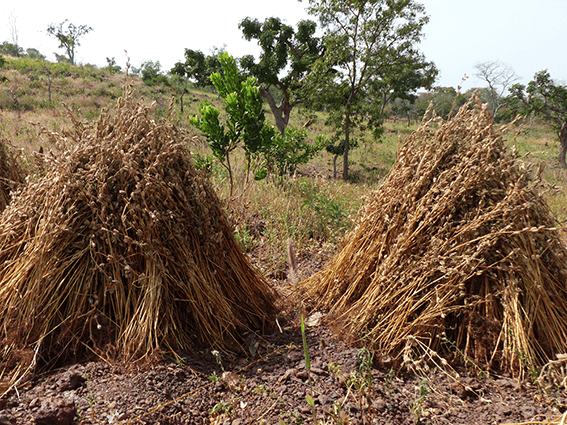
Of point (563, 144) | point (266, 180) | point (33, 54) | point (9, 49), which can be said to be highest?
point (33, 54)

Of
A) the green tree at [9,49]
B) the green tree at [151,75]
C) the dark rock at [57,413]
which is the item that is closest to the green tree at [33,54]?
the green tree at [9,49]

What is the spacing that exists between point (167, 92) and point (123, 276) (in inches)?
1140

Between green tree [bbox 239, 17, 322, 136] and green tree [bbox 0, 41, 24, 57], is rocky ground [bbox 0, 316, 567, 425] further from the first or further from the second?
green tree [bbox 0, 41, 24, 57]

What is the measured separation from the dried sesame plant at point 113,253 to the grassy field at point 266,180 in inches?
10.8

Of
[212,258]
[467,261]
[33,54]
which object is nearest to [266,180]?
[212,258]

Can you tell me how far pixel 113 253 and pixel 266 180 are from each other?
4.78 meters

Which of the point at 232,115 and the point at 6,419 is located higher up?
the point at 232,115

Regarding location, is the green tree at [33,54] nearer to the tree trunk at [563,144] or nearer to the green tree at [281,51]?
the green tree at [281,51]

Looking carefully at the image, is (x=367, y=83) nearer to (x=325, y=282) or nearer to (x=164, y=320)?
(x=325, y=282)

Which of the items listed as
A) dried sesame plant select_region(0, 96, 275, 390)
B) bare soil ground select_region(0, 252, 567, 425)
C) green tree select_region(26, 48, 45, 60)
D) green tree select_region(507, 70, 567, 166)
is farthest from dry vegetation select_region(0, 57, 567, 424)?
green tree select_region(26, 48, 45, 60)

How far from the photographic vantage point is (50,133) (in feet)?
7.26

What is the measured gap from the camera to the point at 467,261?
6.37 feet

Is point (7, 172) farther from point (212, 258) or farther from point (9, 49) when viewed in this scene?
point (9, 49)

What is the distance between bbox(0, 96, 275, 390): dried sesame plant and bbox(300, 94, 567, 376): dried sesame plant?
3.43ft
